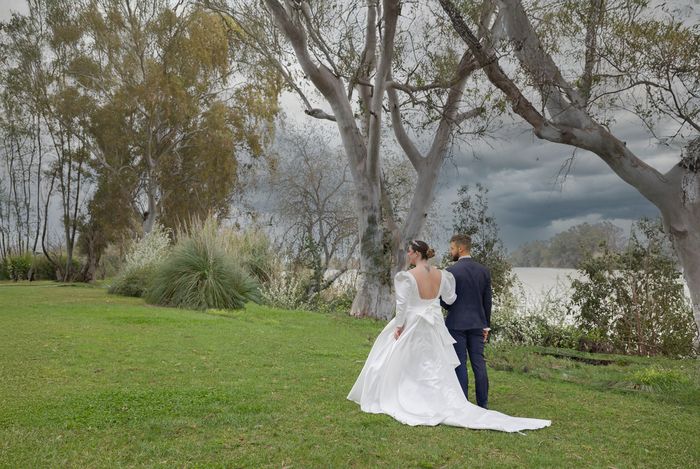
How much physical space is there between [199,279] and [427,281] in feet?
34.6

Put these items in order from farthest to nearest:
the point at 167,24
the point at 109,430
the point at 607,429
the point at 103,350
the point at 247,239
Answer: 1. the point at 167,24
2. the point at 247,239
3. the point at 103,350
4. the point at 607,429
5. the point at 109,430

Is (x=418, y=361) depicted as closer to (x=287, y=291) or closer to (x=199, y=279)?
(x=199, y=279)

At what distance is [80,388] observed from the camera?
735 cm

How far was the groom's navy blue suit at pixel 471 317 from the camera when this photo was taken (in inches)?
283

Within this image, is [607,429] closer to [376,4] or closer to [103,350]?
[103,350]

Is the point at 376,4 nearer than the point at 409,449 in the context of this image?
No

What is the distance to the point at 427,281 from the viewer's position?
7.14 m

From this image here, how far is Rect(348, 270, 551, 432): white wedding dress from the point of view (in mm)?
6680

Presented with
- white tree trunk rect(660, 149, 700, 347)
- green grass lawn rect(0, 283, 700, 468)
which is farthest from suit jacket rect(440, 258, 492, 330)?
white tree trunk rect(660, 149, 700, 347)

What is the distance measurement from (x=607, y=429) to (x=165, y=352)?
21.7 ft

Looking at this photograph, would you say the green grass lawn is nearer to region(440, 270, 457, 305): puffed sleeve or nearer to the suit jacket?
the suit jacket

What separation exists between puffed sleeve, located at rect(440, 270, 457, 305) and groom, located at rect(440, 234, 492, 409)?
0.08 m

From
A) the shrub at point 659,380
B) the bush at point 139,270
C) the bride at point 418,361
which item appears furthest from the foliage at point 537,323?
the bush at point 139,270

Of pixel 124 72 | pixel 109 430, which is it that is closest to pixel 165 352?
pixel 109 430
